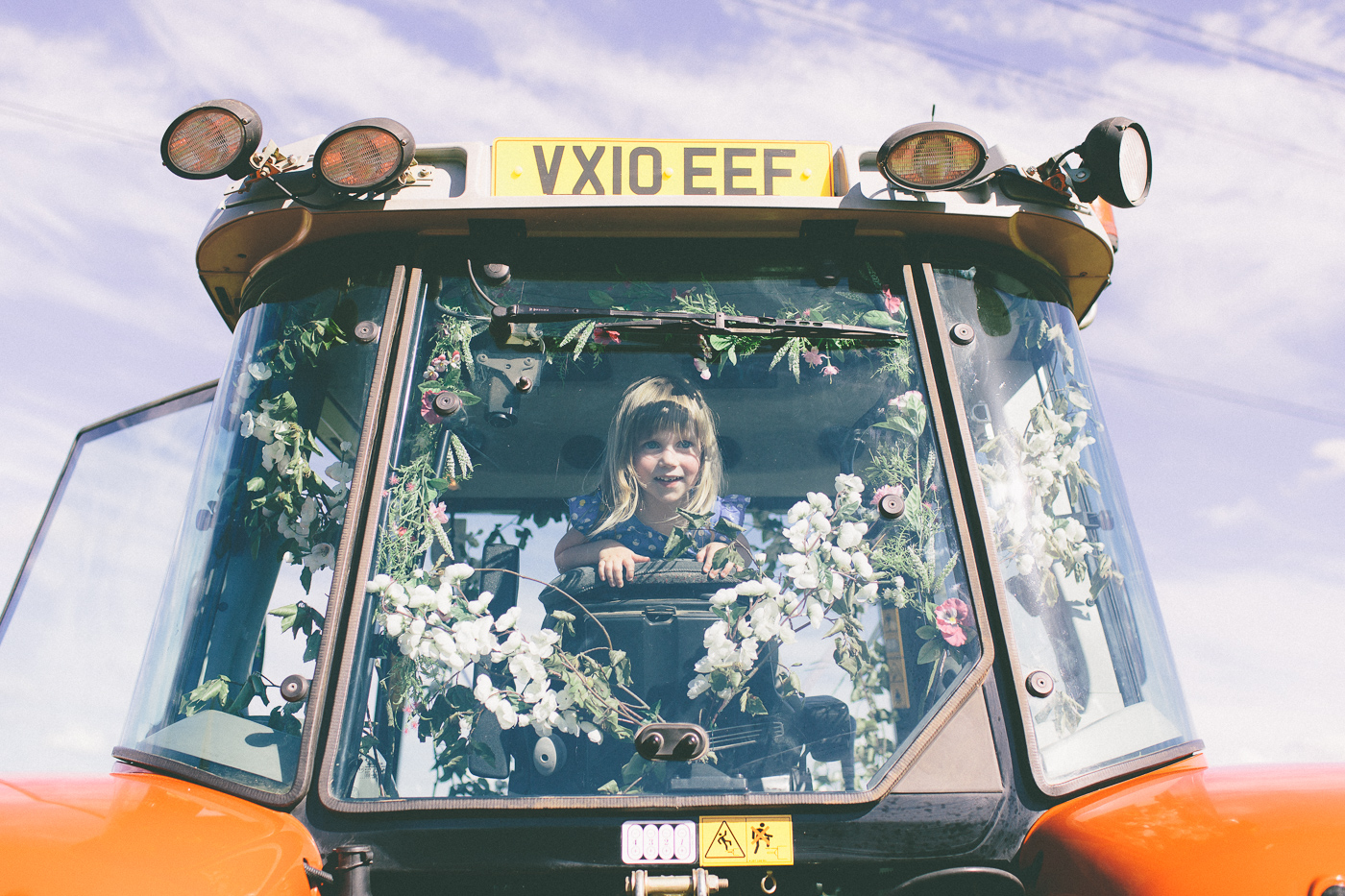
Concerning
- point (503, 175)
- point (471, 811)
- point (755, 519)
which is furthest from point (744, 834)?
point (503, 175)

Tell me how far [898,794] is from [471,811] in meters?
0.71

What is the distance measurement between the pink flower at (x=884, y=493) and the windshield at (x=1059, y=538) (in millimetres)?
168

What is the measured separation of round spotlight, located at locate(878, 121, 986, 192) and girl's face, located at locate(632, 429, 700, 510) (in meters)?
0.70

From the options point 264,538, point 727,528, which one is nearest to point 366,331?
point 264,538

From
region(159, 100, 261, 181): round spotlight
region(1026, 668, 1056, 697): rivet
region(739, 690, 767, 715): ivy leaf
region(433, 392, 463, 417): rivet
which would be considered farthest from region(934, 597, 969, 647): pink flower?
region(159, 100, 261, 181): round spotlight

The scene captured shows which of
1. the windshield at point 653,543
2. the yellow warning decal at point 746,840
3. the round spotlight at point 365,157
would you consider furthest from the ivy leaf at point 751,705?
the round spotlight at point 365,157

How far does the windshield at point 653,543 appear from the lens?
2059 mm

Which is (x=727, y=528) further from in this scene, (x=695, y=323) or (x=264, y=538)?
(x=264, y=538)

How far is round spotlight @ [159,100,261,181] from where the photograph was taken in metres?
2.34

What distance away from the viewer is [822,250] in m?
2.51

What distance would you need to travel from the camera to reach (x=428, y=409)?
7.79 feet

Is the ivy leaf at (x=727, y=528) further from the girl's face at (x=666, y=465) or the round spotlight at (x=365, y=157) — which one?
the round spotlight at (x=365, y=157)

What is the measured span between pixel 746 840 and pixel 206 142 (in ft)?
5.61

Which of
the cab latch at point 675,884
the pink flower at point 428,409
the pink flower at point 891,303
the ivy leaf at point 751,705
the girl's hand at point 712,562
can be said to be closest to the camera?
the cab latch at point 675,884
